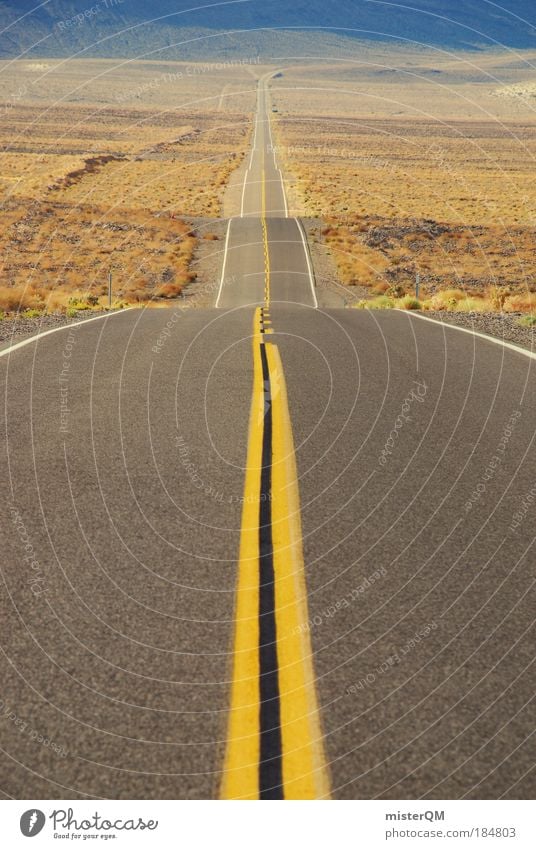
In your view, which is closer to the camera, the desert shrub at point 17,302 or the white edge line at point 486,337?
the white edge line at point 486,337

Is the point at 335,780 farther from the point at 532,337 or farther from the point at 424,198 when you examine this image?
the point at 424,198

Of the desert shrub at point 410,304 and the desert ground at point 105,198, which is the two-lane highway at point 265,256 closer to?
the desert ground at point 105,198

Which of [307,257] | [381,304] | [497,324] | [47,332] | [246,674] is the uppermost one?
[246,674]

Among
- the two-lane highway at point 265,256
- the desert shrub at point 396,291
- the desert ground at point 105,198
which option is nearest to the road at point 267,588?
the desert ground at point 105,198

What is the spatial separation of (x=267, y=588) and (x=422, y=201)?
203ft

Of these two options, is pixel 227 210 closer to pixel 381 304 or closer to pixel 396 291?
pixel 396 291

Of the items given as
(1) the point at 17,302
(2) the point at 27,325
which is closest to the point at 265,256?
(1) the point at 17,302

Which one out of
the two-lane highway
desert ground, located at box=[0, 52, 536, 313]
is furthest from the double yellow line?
the two-lane highway

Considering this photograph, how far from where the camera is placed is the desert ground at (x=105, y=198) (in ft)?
109

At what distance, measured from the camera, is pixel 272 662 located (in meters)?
4.05

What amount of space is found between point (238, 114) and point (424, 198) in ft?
352

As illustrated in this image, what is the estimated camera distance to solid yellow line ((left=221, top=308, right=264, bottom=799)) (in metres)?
3.23

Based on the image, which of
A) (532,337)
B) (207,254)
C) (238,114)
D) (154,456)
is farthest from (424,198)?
(238,114)

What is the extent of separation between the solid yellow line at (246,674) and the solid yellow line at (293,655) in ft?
0.38
